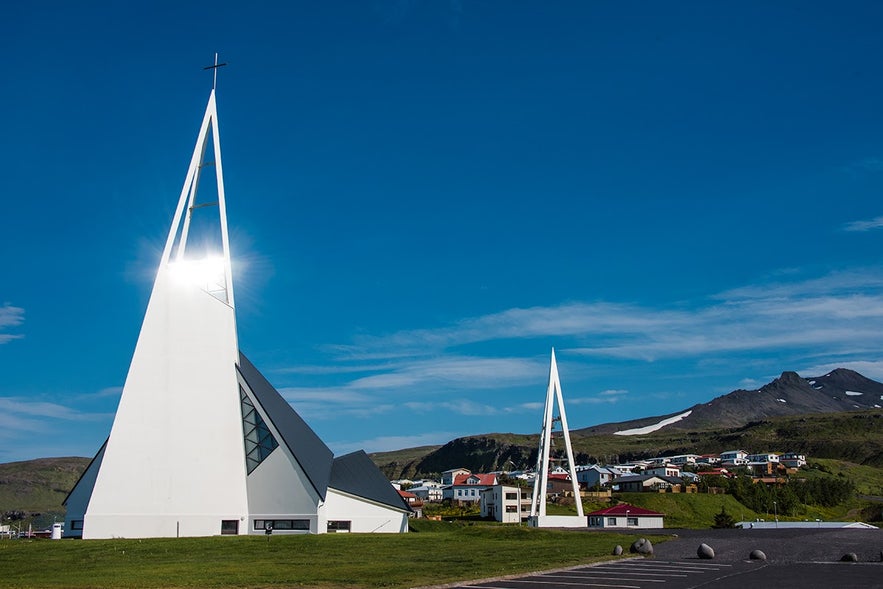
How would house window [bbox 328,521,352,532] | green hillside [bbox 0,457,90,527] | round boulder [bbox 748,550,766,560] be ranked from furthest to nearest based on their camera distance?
1. green hillside [bbox 0,457,90,527]
2. house window [bbox 328,521,352,532]
3. round boulder [bbox 748,550,766,560]

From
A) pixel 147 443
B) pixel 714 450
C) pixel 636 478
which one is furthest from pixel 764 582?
pixel 714 450

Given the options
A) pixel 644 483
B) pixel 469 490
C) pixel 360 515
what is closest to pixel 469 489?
pixel 469 490

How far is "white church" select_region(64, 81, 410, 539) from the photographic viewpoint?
110 feet

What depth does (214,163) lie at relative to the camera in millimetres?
39781

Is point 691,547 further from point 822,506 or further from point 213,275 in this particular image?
point 822,506

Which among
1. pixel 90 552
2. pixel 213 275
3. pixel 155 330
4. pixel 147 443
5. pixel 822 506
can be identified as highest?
pixel 213 275

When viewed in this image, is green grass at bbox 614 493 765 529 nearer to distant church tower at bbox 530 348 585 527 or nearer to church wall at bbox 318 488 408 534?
distant church tower at bbox 530 348 585 527

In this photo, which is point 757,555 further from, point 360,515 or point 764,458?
point 764,458

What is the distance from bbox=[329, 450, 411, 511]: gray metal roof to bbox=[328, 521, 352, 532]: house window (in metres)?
1.64

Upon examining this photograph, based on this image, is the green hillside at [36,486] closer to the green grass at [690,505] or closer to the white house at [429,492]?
the white house at [429,492]

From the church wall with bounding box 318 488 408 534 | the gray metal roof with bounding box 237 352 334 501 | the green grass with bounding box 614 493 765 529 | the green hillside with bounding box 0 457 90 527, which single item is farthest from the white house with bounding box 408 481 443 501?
the green hillside with bounding box 0 457 90 527

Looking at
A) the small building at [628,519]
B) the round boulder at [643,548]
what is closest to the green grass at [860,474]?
the small building at [628,519]

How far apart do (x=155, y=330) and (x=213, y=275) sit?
5316mm

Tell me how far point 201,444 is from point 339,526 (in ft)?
30.4
